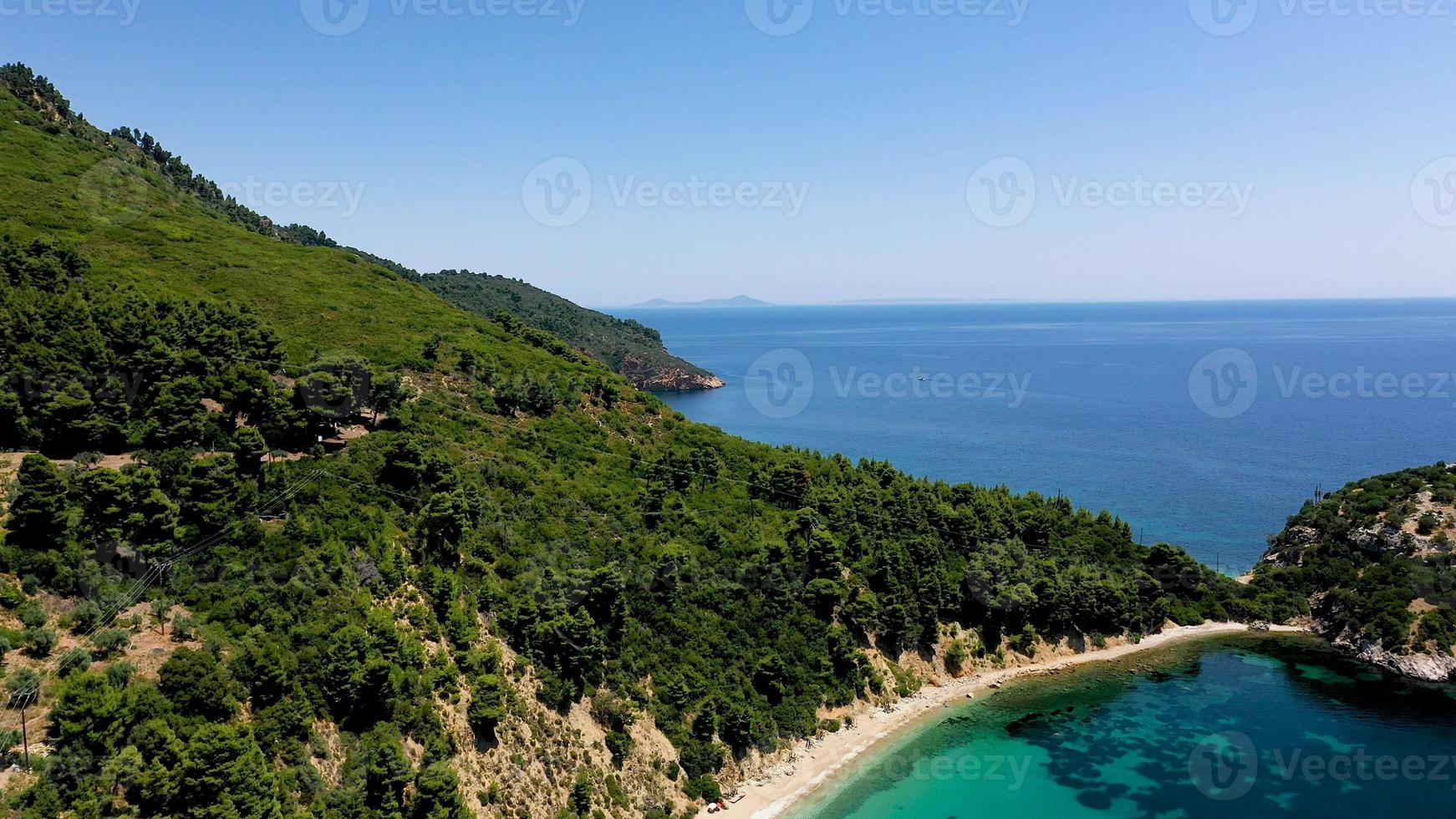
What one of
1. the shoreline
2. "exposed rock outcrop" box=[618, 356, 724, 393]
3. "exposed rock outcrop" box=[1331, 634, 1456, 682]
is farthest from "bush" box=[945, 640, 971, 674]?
"exposed rock outcrop" box=[618, 356, 724, 393]

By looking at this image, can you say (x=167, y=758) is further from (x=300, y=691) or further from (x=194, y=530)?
(x=194, y=530)

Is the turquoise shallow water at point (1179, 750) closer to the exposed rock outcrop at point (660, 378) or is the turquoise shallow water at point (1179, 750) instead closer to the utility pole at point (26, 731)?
the utility pole at point (26, 731)

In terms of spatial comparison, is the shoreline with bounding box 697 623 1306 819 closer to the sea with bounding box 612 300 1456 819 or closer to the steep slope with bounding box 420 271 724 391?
the sea with bounding box 612 300 1456 819

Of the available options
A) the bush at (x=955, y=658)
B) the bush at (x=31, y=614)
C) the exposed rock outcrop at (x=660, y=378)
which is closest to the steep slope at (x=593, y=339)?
the exposed rock outcrop at (x=660, y=378)

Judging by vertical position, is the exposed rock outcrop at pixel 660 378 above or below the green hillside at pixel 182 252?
below

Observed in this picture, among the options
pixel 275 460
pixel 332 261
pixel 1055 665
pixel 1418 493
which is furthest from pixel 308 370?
pixel 1418 493
